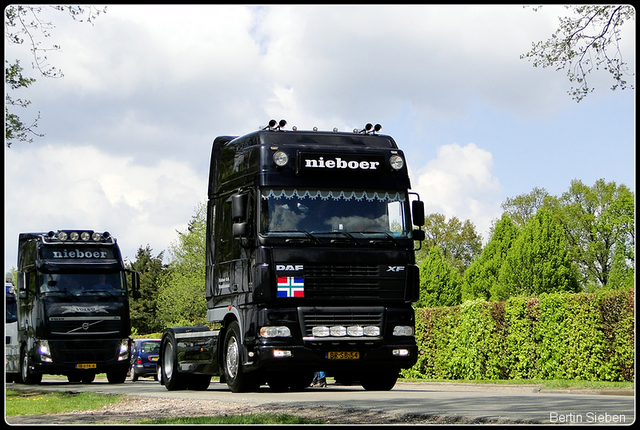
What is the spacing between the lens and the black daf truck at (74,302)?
82.1 ft

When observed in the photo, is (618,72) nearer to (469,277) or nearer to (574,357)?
(574,357)

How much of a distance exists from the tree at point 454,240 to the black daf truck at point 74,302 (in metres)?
53.0

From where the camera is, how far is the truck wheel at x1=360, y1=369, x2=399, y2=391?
17359mm

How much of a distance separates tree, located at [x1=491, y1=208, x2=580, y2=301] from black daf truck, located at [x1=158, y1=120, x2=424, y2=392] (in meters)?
39.3

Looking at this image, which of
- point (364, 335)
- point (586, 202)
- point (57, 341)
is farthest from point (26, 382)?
point (586, 202)

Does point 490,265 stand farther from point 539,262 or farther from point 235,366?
point 235,366

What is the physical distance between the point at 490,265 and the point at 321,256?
1780 inches

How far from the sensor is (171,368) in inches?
782

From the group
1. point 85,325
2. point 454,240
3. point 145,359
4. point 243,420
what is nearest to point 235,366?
point 243,420

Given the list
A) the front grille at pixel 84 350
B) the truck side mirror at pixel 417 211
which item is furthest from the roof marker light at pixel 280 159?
the front grille at pixel 84 350

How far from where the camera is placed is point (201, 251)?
189 ft

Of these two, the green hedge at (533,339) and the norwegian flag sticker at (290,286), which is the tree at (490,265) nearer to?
the green hedge at (533,339)

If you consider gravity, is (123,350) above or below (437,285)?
below

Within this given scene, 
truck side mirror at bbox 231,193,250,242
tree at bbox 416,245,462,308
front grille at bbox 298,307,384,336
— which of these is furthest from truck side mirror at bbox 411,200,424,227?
tree at bbox 416,245,462,308
